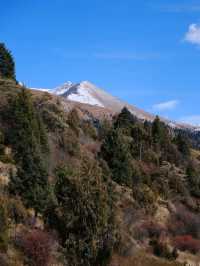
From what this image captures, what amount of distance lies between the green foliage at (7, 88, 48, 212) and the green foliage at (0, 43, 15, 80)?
25433 millimetres

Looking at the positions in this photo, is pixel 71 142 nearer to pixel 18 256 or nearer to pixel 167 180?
pixel 167 180

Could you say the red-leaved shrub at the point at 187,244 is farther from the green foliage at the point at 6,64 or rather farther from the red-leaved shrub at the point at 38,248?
the green foliage at the point at 6,64

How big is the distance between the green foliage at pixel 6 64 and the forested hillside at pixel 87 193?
18 centimetres

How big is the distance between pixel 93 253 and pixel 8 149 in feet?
53.0

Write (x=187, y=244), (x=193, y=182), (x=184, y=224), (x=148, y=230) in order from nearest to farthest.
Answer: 1. (x=187, y=244)
2. (x=148, y=230)
3. (x=184, y=224)
4. (x=193, y=182)

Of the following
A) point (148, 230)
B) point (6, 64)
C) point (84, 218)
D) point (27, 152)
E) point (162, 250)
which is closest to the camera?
point (84, 218)

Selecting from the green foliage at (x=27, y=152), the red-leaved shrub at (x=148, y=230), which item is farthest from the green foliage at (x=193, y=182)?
the green foliage at (x=27, y=152)

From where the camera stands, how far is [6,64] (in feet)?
Result: 201

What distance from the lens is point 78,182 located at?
17.9 metres

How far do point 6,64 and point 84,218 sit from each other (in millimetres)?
47164

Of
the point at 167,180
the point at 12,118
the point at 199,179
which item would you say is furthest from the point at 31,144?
the point at 199,179

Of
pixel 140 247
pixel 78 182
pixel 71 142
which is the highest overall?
pixel 71 142

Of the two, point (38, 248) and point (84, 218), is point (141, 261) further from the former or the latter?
point (84, 218)

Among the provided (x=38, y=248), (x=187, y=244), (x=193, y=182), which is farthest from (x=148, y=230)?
(x=193, y=182)
